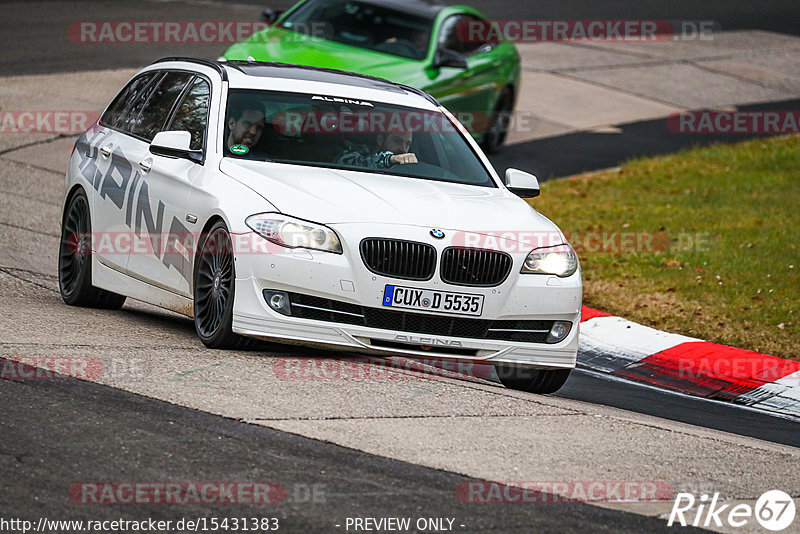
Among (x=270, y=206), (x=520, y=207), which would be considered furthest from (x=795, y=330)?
(x=270, y=206)

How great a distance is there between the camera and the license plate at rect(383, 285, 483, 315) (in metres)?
7.18

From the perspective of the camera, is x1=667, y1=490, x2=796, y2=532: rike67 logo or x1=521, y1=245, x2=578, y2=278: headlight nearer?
x1=667, y1=490, x2=796, y2=532: rike67 logo

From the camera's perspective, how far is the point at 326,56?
46.3 ft

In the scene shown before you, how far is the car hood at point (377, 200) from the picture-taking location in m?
7.29

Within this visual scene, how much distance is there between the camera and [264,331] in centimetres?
717

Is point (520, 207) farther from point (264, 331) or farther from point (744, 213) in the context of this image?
point (744, 213)

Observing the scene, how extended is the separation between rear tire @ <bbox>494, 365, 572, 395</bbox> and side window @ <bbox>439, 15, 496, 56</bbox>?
7.81 metres

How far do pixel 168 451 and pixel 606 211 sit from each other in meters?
9.33

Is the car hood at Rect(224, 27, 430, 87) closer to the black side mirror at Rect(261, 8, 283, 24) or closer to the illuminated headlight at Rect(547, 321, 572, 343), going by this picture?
the black side mirror at Rect(261, 8, 283, 24)

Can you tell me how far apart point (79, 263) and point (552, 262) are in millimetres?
3431

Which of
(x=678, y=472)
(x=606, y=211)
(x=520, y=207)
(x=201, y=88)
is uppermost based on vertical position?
(x=201, y=88)

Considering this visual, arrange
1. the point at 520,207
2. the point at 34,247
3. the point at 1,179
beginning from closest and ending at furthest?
the point at 520,207 < the point at 34,247 < the point at 1,179

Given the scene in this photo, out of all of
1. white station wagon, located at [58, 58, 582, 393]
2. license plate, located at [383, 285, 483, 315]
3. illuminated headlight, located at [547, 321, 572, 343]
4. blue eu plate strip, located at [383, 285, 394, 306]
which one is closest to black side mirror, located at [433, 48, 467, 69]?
white station wagon, located at [58, 58, 582, 393]

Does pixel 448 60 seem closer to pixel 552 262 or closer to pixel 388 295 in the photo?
pixel 552 262
